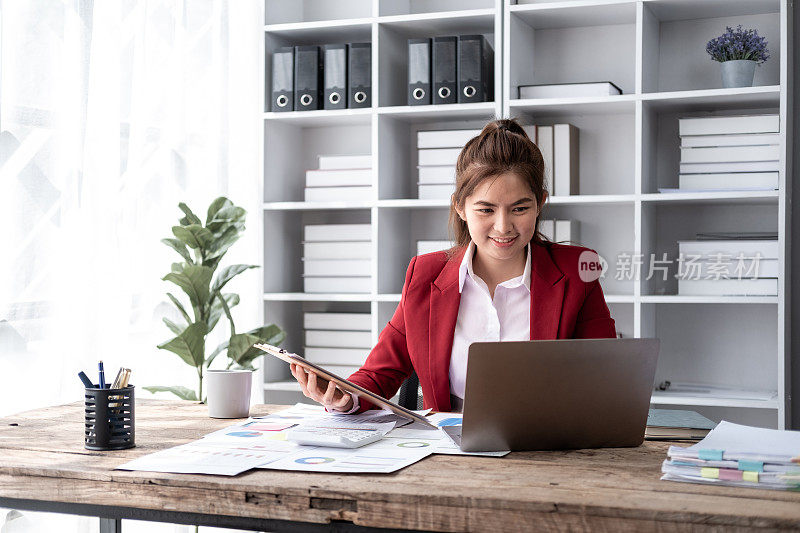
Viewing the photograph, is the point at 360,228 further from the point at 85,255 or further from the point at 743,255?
the point at 743,255

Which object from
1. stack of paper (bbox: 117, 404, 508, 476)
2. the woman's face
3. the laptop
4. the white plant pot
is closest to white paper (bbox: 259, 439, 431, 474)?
stack of paper (bbox: 117, 404, 508, 476)

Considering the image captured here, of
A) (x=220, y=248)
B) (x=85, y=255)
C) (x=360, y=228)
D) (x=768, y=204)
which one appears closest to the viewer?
(x=85, y=255)

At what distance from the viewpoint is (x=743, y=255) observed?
2910 mm

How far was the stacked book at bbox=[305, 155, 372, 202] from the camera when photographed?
3.33 meters

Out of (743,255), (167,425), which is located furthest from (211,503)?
(743,255)

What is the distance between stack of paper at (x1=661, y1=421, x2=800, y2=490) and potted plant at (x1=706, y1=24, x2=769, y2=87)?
1.93 m

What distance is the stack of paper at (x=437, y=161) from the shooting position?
3.23m

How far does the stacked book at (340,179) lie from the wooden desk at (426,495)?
196 centimetres

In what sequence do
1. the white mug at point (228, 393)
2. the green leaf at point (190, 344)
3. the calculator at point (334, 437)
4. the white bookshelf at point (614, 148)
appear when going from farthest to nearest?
1. the white bookshelf at point (614, 148)
2. the green leaf at point (190, 344)
3. the white mug at point (228, 393)
4. the calculator at point (334, 437)

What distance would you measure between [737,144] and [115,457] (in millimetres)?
2284

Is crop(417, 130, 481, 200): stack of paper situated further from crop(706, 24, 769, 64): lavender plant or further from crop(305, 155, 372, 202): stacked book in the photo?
crop(706, 24, 769, 64): lavender plant

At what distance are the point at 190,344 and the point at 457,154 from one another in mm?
1216

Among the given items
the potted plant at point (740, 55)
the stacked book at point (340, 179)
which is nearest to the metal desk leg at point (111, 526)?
the stacked book at point (340, 179)

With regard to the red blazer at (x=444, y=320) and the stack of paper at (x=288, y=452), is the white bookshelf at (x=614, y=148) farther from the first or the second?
the stack of paper at (x=288, y=452)
